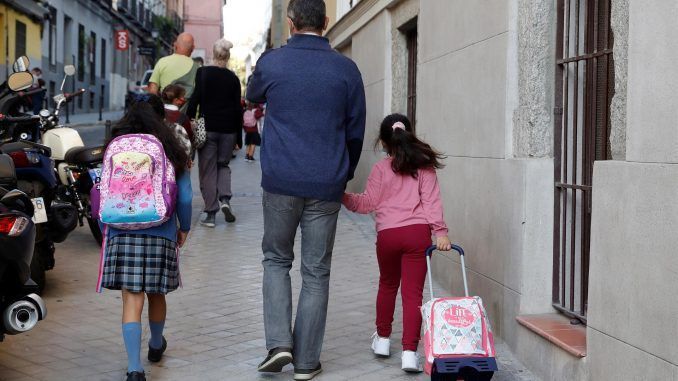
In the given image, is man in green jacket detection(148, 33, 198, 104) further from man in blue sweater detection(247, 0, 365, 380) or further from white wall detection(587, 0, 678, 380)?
white wall detection(587, 0, 678, 380)

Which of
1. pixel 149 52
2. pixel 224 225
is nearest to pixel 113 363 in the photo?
pixel 224 225

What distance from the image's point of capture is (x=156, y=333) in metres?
5.49

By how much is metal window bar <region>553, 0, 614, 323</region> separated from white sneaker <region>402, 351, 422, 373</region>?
0.87 meters

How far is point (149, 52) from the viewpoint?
45.8 meters

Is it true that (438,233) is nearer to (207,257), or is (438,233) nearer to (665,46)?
(665,46)

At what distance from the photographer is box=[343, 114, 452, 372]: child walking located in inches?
216

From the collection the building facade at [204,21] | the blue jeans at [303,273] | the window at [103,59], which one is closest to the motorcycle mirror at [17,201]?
the blue jeans at [303,273]

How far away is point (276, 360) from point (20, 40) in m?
27.2

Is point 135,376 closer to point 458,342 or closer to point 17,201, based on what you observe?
point 17,201

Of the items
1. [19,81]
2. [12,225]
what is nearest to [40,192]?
[19,81]

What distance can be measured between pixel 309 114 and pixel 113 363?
6.07 ft

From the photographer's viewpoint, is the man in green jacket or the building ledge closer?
the building ledge

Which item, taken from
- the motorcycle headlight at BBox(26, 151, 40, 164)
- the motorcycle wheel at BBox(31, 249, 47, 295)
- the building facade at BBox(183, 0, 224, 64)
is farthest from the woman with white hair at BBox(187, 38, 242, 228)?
the building facade at BBox(183, 0, 224, 64)

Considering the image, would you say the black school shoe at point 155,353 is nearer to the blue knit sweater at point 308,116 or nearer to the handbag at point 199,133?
the blue knit sweater at point 308,116
